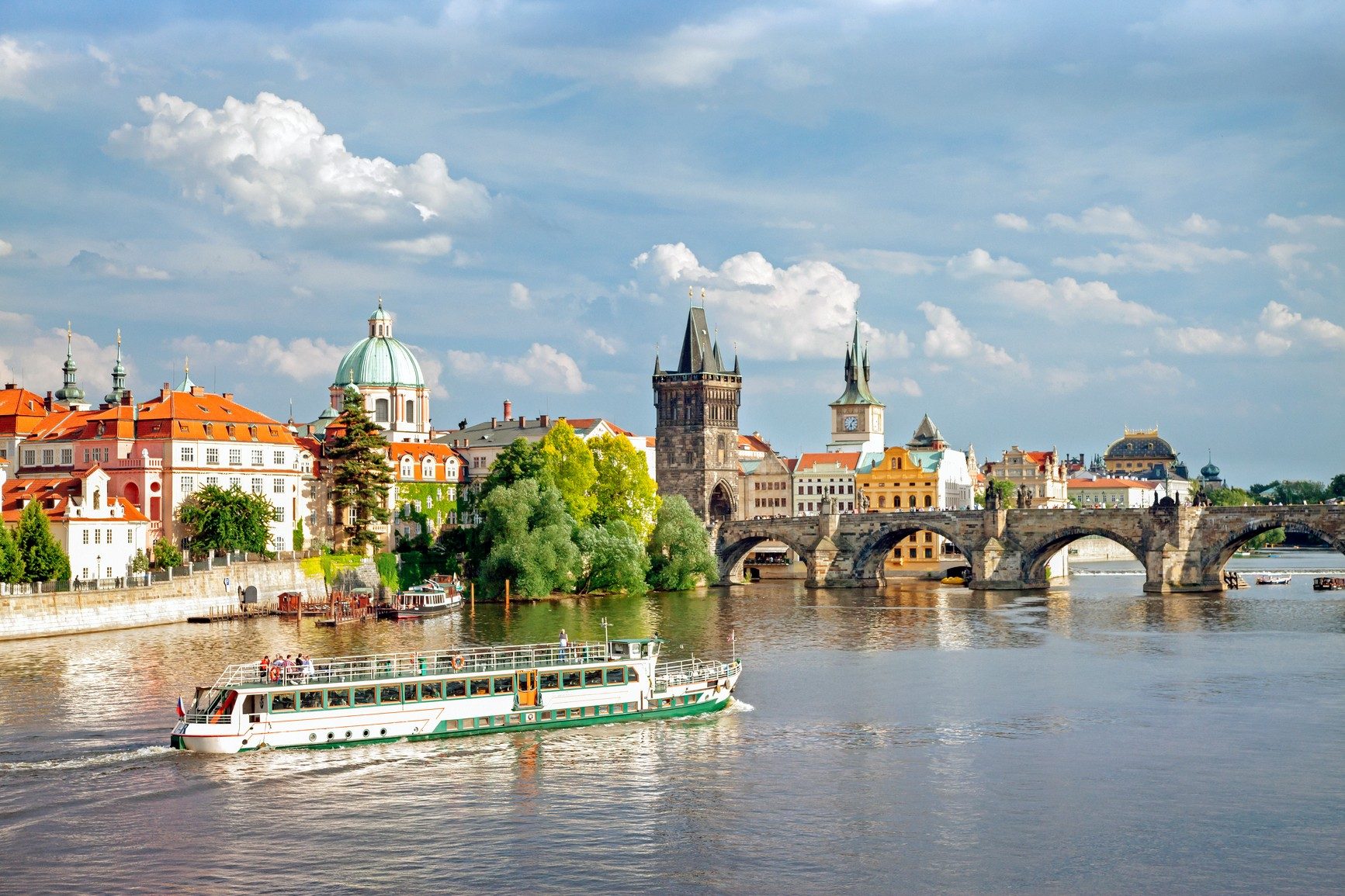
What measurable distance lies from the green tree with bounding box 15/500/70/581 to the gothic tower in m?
106

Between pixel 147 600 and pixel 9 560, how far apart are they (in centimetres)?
927

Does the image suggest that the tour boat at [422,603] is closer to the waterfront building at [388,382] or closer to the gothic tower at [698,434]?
the waterfront building at [388,382]

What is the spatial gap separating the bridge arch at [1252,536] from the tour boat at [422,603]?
5837cm

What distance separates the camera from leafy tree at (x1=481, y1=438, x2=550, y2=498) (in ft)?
424

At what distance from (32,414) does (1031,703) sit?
8618 cm

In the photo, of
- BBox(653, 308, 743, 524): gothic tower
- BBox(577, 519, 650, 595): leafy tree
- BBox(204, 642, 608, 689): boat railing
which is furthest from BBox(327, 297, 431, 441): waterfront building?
BBox(204, 642, 608, 689): boat railing

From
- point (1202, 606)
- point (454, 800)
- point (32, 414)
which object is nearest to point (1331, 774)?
point (454, 800)

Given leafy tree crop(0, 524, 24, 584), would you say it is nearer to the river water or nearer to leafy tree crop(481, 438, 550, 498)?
the river water

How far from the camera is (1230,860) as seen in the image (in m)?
41.7

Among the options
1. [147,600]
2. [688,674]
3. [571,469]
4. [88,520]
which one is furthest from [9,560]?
[571,469]

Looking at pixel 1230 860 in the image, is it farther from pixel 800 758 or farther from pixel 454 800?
pixel 454 800

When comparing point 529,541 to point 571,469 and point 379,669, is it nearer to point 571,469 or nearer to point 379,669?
point 571,469

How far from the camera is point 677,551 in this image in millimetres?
135250

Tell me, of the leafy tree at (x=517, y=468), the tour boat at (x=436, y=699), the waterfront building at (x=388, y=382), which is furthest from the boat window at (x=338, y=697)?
the waterfront building at (x=388, y=382)
